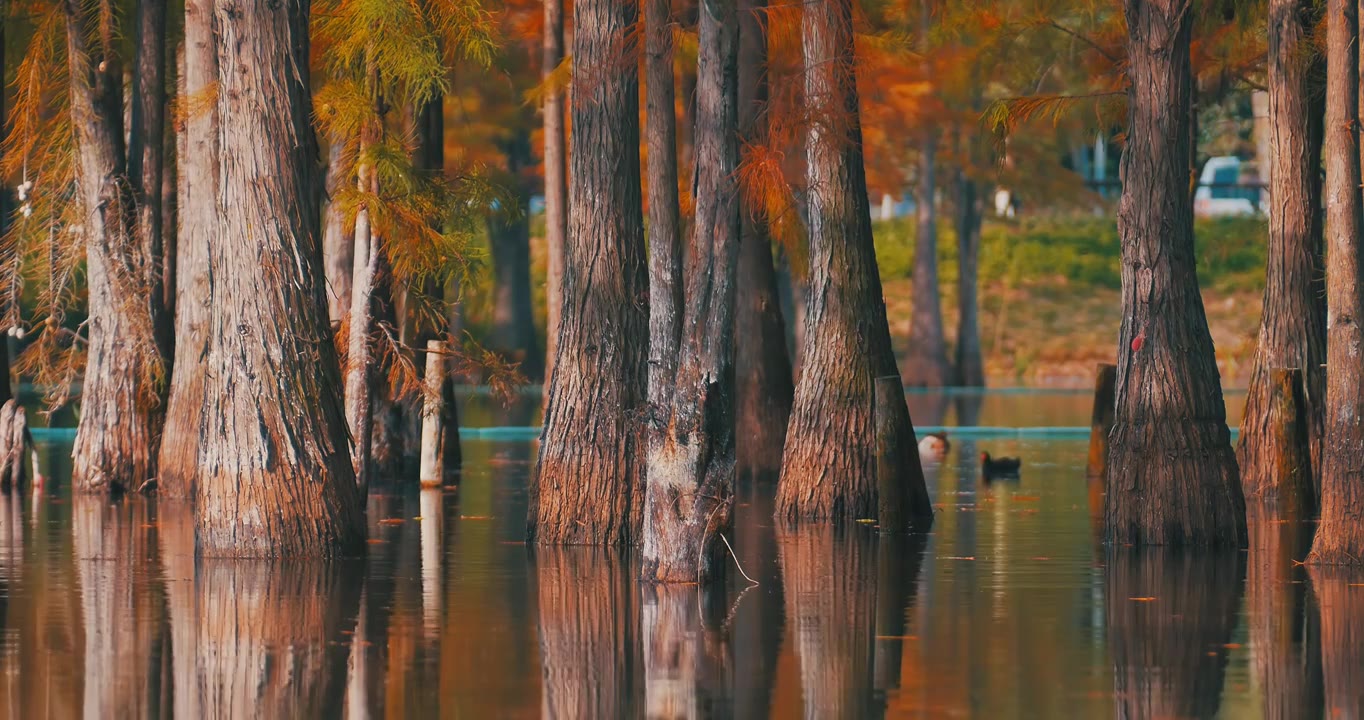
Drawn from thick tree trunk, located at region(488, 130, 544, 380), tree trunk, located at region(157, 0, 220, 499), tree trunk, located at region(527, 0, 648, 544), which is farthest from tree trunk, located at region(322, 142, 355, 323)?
thick tree trunk, located at region(488, 130, 544, 380)

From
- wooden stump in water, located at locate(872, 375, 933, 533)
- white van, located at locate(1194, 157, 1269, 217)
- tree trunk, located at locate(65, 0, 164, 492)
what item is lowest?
wooden stump in water, located at locate(872, 375, 933, 533)

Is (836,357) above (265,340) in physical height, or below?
below

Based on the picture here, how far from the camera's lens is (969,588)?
15.8m

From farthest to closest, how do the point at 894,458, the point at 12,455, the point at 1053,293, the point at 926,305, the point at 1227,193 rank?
the point at 1227,193
the point at 1053,293
the point at 926,305
the point at 12,455
the point at 894,458

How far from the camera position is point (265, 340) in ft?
56.4

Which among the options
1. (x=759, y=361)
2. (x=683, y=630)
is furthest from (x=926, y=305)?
(x=683, y=630)

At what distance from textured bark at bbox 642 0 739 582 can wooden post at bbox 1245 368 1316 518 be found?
7593mm

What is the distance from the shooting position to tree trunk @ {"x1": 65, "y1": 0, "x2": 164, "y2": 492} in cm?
2461

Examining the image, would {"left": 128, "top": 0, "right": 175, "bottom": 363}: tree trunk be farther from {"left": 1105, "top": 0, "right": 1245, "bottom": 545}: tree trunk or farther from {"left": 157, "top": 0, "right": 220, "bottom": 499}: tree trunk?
{"left": 1105, "top": 0, "right": 1245, "bottom": 545}: tree trunk

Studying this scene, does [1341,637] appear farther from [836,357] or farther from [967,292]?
[967,292]

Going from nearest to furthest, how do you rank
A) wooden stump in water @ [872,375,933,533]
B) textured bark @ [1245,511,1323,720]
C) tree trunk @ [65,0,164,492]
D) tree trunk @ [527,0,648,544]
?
textured bark @ [1245,511,1323,720]
tree trunk @ [527,0,648,544]
wooden stump in water @ [872,375,933,533]
tree trunk @ [65,0,164,492]

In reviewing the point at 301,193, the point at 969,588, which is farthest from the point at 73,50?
the point at 969,588

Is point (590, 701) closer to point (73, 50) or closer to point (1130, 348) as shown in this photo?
point (1130, 348)

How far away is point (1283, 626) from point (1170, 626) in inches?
28.0
